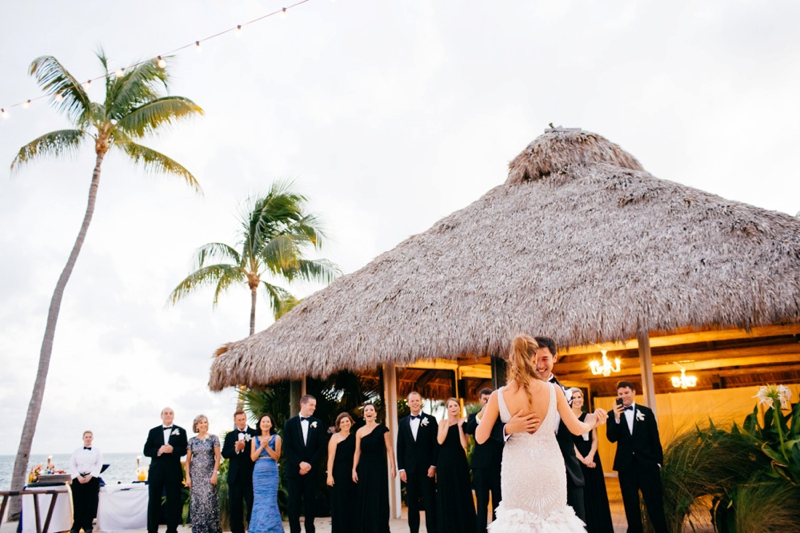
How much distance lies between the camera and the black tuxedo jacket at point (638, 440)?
6008 millimetres

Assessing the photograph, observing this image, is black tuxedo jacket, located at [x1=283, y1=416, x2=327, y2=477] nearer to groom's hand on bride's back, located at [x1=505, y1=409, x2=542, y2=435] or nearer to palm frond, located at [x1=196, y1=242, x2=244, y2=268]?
groom's hand on bride's back, located at [x1=505, y1=409, x2=542, y2=435]

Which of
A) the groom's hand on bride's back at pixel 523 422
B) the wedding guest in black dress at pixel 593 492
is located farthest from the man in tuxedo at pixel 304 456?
the groom's hand on bride's back at pixel 523 422

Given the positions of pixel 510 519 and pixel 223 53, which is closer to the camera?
pixel 510 519

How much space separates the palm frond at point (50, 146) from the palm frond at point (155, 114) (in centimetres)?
Result: 86

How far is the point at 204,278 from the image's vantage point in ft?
53.8

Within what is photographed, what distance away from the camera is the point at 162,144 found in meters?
13.7

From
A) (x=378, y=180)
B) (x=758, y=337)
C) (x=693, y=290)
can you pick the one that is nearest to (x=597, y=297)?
(x=693, y=290)

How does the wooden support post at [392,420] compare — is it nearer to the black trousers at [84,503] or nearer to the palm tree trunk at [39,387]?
the black trousers at [84,503]

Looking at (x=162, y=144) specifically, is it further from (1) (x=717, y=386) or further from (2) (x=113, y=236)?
(1) (x=717, y=386)

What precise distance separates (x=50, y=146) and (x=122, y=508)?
23.8 feet

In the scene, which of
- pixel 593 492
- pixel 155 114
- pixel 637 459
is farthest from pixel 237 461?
pixel 155 114

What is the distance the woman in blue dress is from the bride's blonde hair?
15.4ft

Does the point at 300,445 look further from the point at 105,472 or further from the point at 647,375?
the point at 105,472

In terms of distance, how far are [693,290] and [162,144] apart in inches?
421
